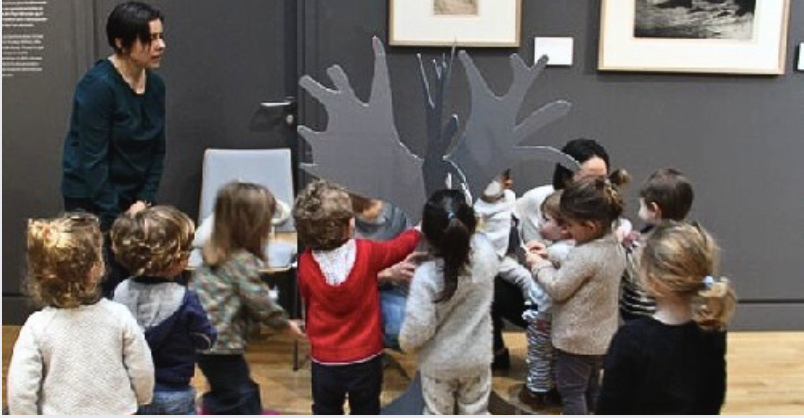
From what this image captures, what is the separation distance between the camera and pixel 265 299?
7.68 ft

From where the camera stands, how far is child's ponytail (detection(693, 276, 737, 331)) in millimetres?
1770

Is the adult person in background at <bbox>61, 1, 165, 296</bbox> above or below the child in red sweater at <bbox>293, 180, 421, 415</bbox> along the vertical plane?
above

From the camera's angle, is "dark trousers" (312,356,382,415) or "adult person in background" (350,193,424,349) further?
"adult person in background" (350,193,424,349)

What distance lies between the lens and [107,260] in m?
2.72

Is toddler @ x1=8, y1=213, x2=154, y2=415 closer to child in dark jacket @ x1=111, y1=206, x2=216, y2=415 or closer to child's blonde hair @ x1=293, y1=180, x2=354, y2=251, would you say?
child in dark jacket @ x1=111, y1=206, x2=216, y2=415

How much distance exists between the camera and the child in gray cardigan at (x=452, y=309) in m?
2.41

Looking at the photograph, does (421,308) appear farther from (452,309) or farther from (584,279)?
(584,279)

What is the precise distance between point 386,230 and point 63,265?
1.24m

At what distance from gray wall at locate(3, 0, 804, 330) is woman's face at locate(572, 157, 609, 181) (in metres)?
0.84

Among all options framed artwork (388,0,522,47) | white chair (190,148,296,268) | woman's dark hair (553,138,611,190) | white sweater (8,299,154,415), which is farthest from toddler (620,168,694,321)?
white chair (190,148,296,268)

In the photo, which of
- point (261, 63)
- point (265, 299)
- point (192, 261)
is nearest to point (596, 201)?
point (265, 299)

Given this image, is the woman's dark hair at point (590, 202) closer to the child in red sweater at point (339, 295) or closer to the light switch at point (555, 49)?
the child in red sweater at point (339, 295)

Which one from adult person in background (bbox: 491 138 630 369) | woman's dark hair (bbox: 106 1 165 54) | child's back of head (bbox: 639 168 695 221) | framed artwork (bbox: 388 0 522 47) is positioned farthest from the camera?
framed artwork (bbox: 388 0 522 47)

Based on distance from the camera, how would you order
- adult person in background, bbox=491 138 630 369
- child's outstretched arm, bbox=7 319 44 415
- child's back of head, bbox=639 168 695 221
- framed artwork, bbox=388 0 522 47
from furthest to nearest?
framed artwork, bbox=388 0 522 47 < adult person in background, bbox=491 138 630 369 < child's back of head, bbox=639 168 695 221 < child's outstretched arm, bbox=7 319 44 415
